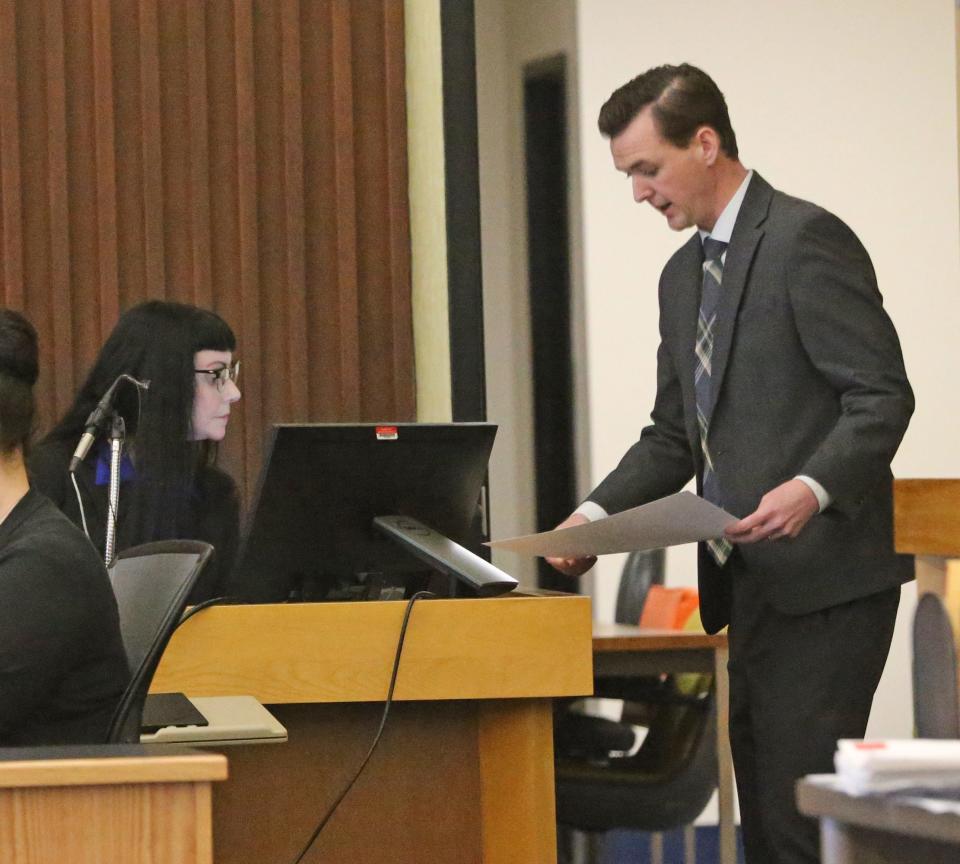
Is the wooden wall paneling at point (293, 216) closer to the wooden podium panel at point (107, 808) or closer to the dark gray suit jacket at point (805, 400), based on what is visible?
the dark gray suit jacket at point (805, 400)

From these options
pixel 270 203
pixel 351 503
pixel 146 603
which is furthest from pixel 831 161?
pixel 146 603

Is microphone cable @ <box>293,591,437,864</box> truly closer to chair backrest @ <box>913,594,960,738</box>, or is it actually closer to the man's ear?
the man's ear

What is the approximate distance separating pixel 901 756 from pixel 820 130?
4159 mm

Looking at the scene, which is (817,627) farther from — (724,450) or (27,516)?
(27,516)

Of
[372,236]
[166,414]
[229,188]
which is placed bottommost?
[166,414]

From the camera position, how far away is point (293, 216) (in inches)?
157

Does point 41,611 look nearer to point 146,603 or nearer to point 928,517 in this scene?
point 146,603

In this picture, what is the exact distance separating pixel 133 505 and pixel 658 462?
130 centimetres

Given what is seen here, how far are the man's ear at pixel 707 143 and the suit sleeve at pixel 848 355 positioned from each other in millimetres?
195

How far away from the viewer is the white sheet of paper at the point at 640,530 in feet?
6.12

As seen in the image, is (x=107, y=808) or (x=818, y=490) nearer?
(x=107, y=808)

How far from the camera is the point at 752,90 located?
4.82 meters

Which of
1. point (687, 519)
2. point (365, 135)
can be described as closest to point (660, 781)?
point (687, 519)

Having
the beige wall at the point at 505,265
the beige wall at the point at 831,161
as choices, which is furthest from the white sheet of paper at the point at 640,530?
the beige wall at the point at 505,265
